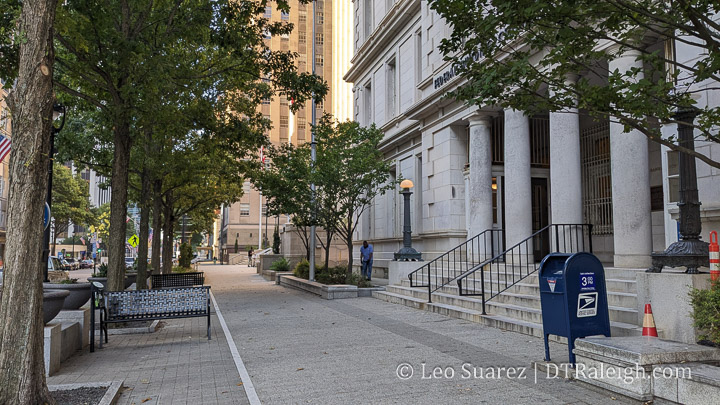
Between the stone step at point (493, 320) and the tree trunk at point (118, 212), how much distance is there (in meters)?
7.08

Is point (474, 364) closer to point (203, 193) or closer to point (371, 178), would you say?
point (371, 178)

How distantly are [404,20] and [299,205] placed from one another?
9283 millimetres

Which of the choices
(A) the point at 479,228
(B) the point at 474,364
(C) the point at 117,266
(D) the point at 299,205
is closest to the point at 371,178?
(D) the point at 299,205

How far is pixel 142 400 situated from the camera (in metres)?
5.98

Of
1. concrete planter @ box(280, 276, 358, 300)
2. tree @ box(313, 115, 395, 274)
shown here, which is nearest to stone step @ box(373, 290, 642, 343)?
concrete planter @ box(280, 276, 358, 300)

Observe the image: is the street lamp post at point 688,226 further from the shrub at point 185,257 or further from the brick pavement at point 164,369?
the shrub at point 185,257

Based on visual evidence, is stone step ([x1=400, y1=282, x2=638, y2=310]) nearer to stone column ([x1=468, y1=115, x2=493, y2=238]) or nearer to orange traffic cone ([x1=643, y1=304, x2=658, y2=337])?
orange traffic cone ([x1=643, y1=304, x2=658, y2=337])

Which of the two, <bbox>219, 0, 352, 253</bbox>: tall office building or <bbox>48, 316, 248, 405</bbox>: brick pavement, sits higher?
<bbox>219, 0, 352, 253</bbox>: tall office building

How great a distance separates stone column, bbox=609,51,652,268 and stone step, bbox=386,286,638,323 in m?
1.73

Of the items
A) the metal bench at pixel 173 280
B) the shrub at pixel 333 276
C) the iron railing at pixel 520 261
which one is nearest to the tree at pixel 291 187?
the shrub at pixel 333 276

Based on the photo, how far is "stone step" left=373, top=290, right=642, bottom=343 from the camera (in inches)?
305

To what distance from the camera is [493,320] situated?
999 cm

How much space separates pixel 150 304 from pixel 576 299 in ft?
24.8

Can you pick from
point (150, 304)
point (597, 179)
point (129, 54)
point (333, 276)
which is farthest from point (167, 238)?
point (597, 179)
